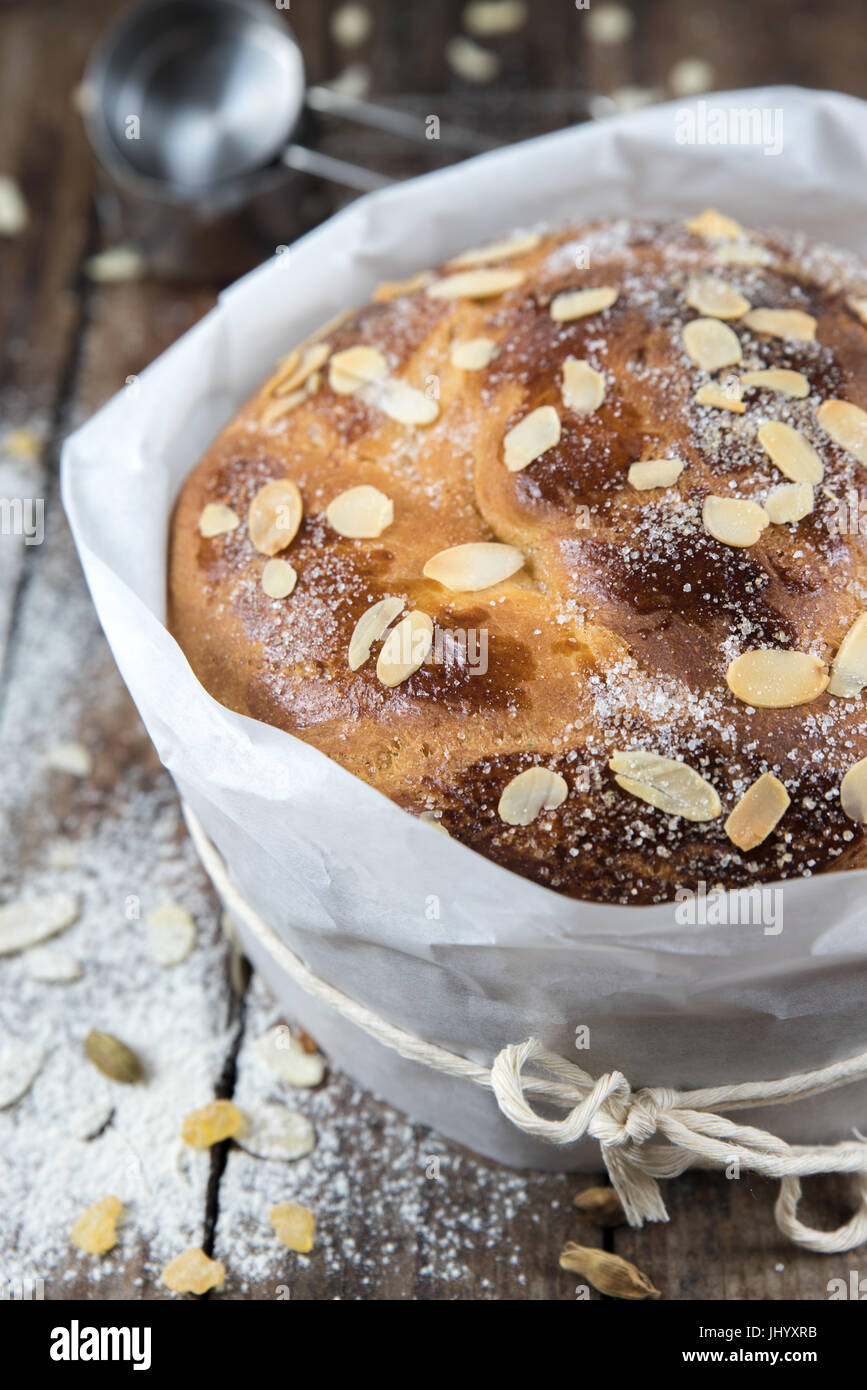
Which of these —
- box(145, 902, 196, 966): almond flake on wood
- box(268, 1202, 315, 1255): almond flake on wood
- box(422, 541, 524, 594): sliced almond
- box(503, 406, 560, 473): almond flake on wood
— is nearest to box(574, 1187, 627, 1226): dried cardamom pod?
box(268, 1202, 315, 1255): almond flake on wood

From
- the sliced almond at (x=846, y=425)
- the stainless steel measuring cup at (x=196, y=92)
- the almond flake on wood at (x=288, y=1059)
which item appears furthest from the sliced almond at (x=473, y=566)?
the stainless steel measuring cup at (x=196, y=92)

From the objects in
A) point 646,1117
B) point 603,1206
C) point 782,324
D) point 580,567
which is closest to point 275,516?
point 580,567

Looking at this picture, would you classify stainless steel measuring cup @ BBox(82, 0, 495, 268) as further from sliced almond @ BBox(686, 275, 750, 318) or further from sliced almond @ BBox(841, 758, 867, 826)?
sliced almond @ BBox(841, 758, 867, 826)

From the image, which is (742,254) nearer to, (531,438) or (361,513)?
(531,438)

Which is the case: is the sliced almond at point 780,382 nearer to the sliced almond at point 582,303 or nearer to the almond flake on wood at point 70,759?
the sliced almond at point 582,303

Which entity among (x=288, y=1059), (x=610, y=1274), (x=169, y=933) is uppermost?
(x=169, y=933)

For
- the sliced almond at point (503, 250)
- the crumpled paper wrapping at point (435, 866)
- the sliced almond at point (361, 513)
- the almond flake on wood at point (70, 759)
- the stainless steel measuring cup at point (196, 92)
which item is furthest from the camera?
the stainless steel measuring cup at point (196, 92)
